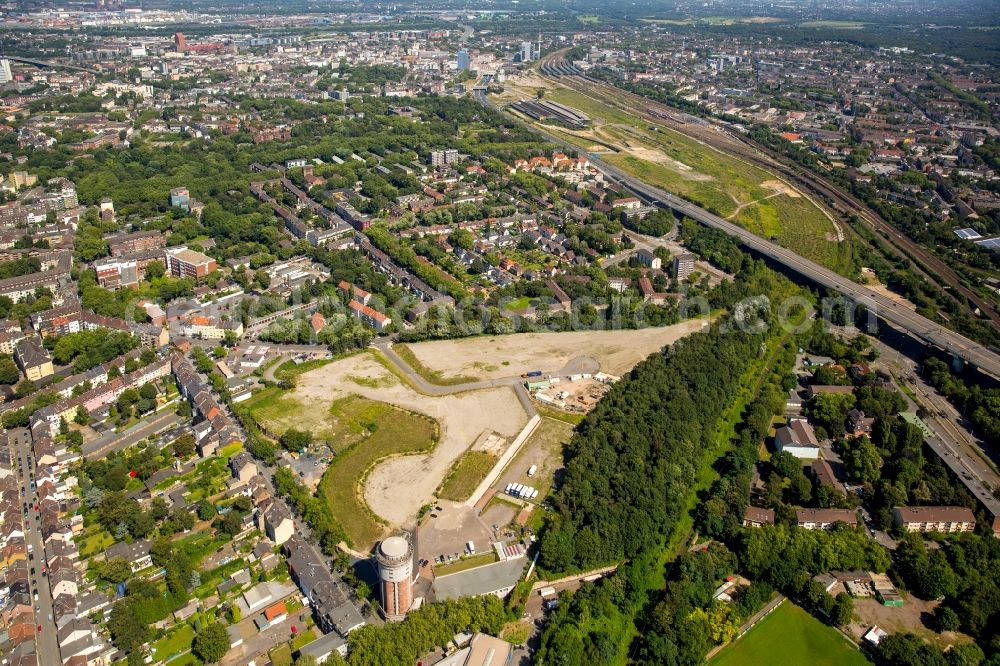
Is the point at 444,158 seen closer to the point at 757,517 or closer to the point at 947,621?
the point at 757,517

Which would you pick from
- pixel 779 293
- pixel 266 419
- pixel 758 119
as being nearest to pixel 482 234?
pixel 779 293

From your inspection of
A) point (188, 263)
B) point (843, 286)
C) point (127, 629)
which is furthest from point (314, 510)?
point (843, 286)

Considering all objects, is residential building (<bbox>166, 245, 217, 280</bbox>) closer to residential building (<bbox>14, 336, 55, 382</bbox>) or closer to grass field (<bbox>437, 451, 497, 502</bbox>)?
residential building (<bbox>14, 336, 55, 382</bbox>)

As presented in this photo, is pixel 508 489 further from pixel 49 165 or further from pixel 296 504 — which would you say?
pixel 49 165

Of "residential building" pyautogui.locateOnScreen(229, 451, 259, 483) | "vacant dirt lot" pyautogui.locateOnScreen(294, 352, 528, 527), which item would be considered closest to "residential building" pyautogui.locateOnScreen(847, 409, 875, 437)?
"vacant dirt lot" pyautogui.locateOnScreen(294, 352, 528, 527)

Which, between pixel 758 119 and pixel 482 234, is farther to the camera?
pixel 758 119

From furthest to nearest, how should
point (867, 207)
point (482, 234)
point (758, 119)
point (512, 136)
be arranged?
point (758, 119), point (512, 136), point (867, 207), point (482, 234)

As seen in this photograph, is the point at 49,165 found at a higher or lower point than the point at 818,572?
higher
